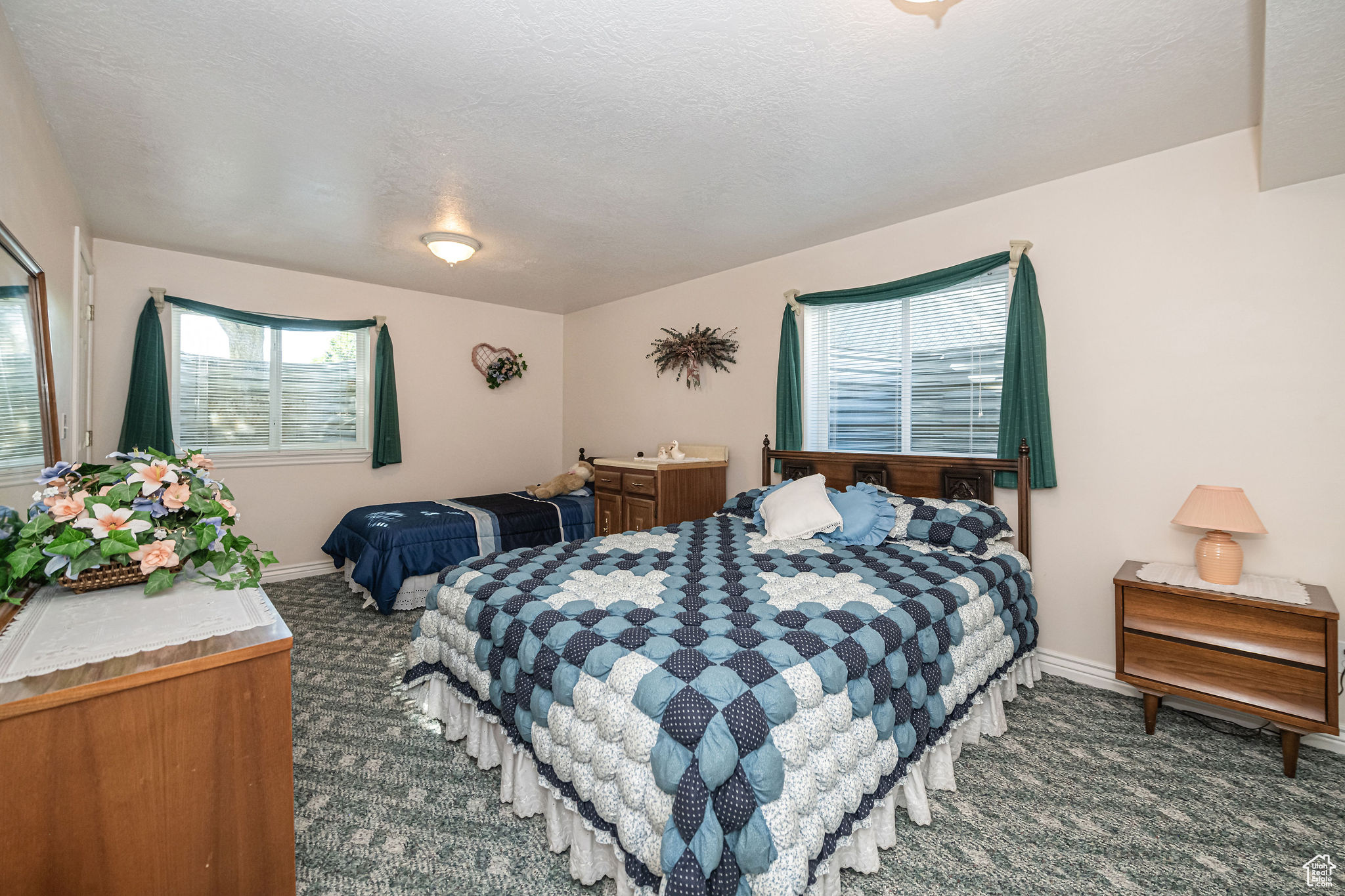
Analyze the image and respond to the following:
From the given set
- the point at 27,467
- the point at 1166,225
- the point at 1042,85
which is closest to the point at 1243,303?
the point at 1166,225

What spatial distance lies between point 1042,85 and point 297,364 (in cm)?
525

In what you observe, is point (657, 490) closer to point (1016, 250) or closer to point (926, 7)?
point (1016, 250)

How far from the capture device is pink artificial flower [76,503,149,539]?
1.31 meters

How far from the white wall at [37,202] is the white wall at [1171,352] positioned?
3860 millimetres

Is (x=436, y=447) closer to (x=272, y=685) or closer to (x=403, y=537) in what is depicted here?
(x=403, y=537)

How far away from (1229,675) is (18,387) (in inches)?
169

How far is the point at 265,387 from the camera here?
4555mm

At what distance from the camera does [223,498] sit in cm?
163

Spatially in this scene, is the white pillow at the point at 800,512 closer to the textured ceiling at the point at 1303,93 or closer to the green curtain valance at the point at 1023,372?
the green curtain valance at the point at 1023,372

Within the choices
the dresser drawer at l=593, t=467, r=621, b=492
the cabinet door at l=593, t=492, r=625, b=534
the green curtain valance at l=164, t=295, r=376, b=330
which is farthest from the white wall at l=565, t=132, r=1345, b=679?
the green curtain valance at l=164, t=295, r=376, b=330

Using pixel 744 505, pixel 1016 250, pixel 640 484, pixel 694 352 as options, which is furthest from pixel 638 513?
pixel 1016 250

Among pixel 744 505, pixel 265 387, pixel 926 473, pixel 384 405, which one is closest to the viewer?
Result: pixel 926 473

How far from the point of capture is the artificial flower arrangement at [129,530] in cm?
128

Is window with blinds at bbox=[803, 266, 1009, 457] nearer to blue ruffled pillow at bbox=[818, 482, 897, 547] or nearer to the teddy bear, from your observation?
blue ruffled pillow at bbox=[818, 482, 897, 547]
